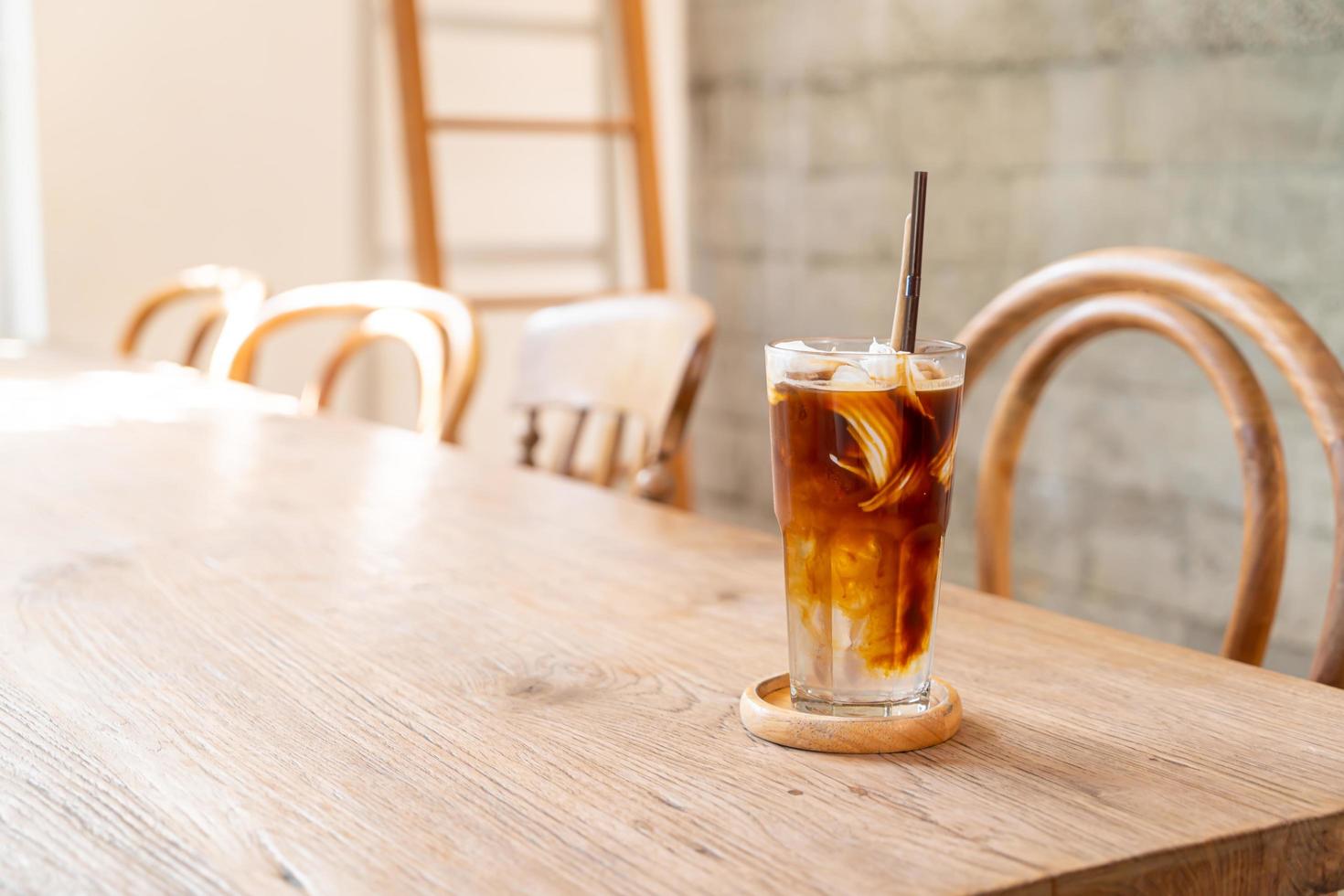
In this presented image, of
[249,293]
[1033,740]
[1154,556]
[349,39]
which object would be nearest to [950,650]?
[1033,740]

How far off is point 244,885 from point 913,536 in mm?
268

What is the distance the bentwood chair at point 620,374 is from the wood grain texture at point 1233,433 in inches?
10.7

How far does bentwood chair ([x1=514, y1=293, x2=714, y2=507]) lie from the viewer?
1.20m

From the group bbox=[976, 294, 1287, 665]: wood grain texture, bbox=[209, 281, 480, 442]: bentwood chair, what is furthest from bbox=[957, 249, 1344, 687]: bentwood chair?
bbox=[209, 281, 480, 442]: bentwood chair

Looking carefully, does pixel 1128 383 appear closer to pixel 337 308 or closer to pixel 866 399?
pixel 337 308

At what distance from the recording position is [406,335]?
1638 millimetres

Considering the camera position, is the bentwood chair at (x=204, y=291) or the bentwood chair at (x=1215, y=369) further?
the bentwood chair at (x=204, y=291)

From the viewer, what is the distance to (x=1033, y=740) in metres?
0.55

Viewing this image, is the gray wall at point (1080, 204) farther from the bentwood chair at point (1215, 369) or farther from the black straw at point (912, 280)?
the black straw at point (912, 280)

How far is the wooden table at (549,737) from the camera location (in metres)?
0.44

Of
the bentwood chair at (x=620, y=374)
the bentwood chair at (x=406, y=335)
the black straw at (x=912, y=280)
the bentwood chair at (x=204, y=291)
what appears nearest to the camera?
the black straw at (x=912, y=280)

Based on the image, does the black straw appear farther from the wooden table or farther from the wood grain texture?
the wood grain texture

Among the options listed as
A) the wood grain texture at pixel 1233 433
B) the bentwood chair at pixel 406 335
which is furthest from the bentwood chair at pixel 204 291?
the wood grain texture at pixel 1233 433

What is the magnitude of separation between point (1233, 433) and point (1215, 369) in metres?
0.06
